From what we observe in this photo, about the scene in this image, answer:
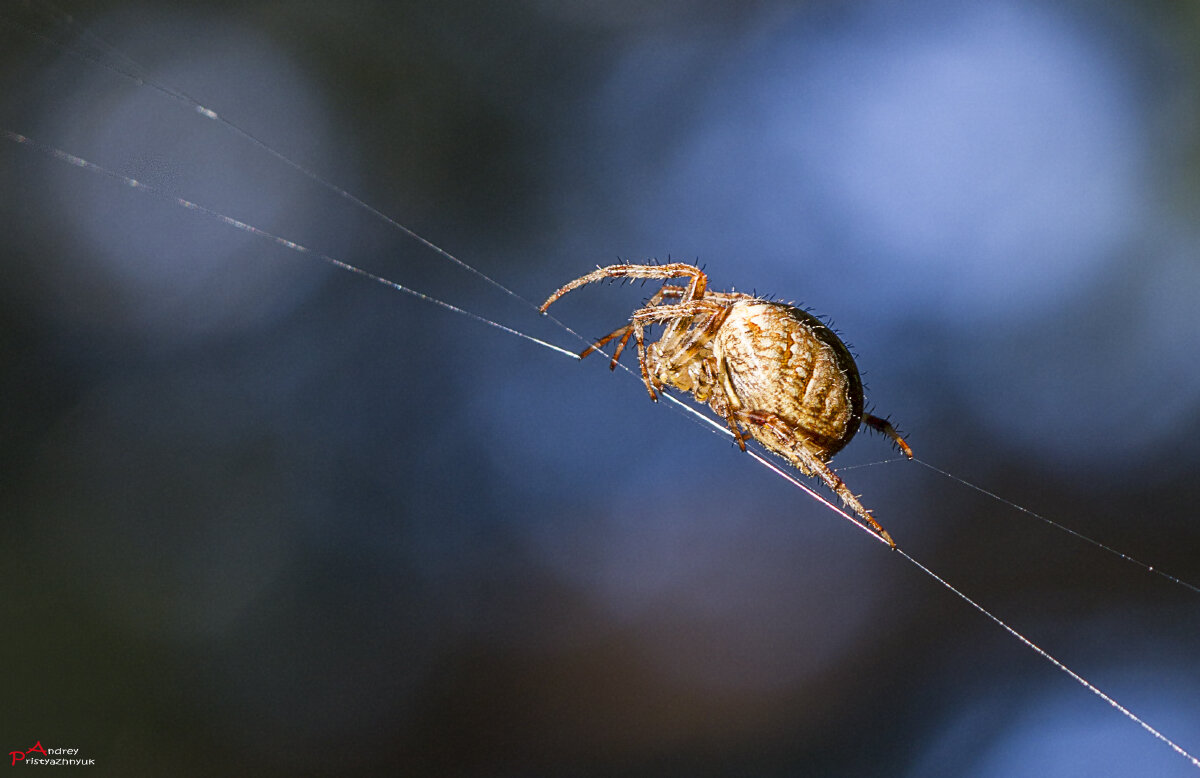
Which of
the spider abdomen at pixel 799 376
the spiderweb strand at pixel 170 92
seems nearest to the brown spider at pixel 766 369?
the spider abdomen at pixel 799 376

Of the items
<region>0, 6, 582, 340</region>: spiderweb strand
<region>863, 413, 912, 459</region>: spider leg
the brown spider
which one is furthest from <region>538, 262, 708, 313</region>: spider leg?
<region>863, 413, 912, 459</region>: spider leg

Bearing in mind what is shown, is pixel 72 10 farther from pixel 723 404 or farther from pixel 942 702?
pixel 942 702

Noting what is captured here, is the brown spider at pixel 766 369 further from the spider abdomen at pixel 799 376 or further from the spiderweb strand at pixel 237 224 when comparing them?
the spiderweb strand at pixel 237 224

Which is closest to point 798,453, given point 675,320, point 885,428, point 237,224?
point 885,428

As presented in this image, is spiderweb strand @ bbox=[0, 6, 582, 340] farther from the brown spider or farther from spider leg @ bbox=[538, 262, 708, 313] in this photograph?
the brown spider

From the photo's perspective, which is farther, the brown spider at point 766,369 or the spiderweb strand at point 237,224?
the spiderweb strand at point 237,224

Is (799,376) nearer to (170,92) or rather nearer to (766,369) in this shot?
(766,369)

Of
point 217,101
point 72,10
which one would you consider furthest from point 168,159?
point 72,10
